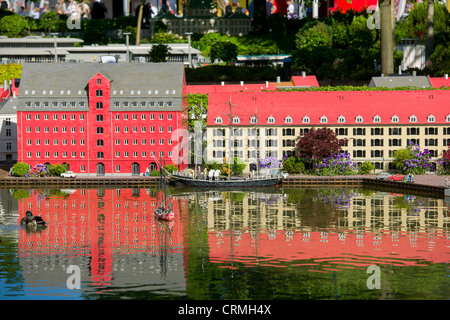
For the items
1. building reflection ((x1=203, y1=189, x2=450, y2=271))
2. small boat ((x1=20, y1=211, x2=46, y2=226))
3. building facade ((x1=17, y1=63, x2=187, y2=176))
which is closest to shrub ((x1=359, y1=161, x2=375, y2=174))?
building reflection ((x1=203, y1=189, x2=450, y2=271))

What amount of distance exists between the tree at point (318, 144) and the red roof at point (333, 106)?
488 centimetres

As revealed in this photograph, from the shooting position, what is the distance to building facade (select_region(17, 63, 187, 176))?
176m

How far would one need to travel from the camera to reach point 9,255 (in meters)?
115

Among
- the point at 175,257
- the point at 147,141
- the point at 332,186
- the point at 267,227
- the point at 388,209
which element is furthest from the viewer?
the point at 147,141

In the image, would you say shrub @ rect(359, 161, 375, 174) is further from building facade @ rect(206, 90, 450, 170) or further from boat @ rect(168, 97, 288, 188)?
boat @ rect(168, 97, 288, 188)

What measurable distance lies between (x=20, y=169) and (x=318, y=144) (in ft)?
145

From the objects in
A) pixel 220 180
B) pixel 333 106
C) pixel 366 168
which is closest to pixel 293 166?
pixel 366 168

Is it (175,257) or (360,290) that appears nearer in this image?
(360,290)

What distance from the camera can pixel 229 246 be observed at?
120m

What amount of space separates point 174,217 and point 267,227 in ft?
41.0

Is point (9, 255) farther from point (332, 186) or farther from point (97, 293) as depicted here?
point (332, 186)

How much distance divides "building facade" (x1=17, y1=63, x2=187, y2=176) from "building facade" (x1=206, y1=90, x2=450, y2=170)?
6894 mm
